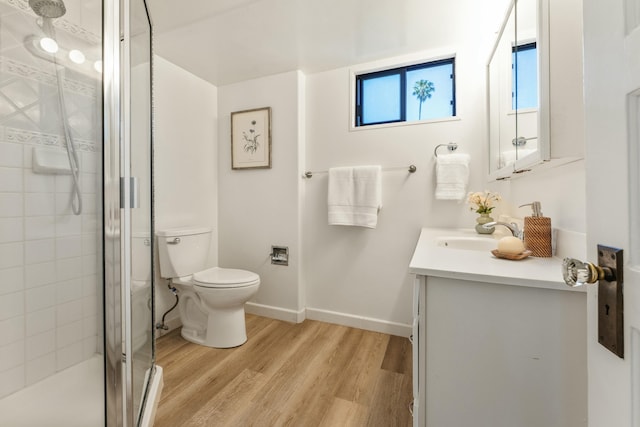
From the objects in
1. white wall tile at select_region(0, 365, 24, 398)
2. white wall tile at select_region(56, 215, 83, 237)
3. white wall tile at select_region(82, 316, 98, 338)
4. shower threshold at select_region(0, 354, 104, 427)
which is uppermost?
white wall tile at select_region(56, 215, 83, 237)

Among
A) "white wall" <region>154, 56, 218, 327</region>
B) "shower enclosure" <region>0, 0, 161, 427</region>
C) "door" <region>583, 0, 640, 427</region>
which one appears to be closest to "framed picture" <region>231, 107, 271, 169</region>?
"white wall" <region>154, 56, 218, 327</region>

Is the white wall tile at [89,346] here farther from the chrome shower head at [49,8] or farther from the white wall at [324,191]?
the chrome shower head at [49,8]

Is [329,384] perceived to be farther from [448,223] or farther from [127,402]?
[448,223]

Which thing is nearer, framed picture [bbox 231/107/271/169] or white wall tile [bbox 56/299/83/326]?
white wall tile [bbox 56/299/83/326]

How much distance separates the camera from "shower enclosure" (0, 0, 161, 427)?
3.17 ft

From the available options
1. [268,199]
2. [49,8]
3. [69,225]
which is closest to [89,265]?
[69,225]

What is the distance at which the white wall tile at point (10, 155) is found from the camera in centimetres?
108

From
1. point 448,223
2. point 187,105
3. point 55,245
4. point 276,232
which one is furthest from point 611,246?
point 187,105

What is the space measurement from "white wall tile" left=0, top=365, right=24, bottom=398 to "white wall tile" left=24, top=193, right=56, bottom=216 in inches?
25.1

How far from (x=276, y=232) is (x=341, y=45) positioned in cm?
145

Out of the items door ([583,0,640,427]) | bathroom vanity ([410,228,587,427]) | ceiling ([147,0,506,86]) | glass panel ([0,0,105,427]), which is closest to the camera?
door ([583,0,640,427])

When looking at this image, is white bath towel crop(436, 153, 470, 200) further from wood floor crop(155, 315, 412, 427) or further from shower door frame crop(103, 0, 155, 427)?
shower door frame crop(103, 0, 155, 427)

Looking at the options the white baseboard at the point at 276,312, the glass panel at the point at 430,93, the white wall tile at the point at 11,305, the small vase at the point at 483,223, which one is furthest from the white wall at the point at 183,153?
the small vase at the point at 483,223

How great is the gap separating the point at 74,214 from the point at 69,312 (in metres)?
0.45
